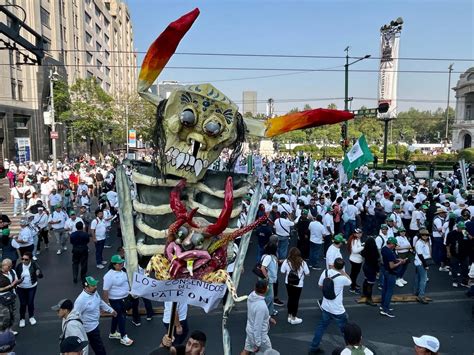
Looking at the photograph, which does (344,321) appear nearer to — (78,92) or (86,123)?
(86,123)

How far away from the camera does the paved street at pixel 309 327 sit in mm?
6066

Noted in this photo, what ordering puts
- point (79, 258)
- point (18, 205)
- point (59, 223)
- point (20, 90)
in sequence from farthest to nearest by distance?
point (20, 90) < point (18, 205) < point (59, 223) < point (79, 258)

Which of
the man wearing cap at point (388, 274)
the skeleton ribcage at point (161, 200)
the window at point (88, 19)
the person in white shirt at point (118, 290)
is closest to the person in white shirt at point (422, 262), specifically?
the man wearing cap at point (388, 274)

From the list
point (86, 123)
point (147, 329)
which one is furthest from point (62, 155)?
point (147, 329)

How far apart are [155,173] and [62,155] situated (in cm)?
3493

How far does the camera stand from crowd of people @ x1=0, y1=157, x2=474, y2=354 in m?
5.18

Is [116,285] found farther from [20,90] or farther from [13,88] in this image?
[20,90]

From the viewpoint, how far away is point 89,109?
32.8 m

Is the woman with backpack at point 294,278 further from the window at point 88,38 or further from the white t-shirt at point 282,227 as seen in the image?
the window at point 88,38

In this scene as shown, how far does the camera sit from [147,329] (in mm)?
6590

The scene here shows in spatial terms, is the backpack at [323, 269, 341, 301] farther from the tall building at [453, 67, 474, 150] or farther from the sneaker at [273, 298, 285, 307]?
the tall building at [453, 67, 474, 150]

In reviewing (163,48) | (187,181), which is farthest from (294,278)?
(163,48)

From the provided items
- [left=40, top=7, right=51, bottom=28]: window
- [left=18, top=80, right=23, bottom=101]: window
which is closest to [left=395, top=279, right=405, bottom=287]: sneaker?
[left=18, top=80, right=23, bottom=101]: window

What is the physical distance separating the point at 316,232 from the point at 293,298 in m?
3.06
